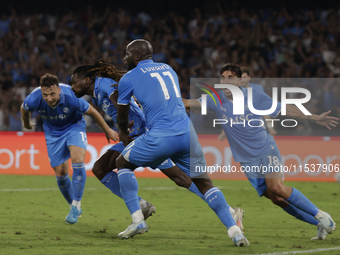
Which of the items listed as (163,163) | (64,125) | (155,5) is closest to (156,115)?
(163,163)

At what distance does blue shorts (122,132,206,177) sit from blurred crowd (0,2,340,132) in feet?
30.3

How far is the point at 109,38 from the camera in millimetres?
18484

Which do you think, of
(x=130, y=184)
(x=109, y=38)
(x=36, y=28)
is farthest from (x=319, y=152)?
(x=36, y=28)

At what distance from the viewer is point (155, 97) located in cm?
495

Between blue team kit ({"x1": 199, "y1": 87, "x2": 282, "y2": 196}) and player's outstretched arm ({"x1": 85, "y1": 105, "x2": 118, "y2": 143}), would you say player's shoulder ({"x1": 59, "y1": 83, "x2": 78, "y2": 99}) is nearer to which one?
player's outstretched arm ({"x1": 85, "y1": 105, "x2": 118, "y2": 143})

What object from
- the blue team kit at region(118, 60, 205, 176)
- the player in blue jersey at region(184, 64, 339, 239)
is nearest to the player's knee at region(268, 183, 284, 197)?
the player in blue jersey at region(184, 64, 339, 239)

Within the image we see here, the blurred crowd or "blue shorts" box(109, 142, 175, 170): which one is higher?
"blue shorts" box(109, 142, 175, 170)

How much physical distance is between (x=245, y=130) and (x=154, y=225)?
69.4 inches

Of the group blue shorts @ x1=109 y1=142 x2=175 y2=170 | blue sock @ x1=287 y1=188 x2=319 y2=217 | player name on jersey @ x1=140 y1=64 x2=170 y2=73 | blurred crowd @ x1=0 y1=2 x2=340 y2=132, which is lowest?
blurred crowd @ x1=0 y1=2 x2=340 y2=132

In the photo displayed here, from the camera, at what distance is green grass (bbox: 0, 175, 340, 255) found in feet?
16.9

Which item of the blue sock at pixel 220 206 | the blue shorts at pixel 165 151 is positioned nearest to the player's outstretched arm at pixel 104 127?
the blue shorts at pixel 165 151

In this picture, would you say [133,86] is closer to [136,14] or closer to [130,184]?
[130,184]

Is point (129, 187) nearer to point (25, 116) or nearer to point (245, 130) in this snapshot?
point (245, 130)

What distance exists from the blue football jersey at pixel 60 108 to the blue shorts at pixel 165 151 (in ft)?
7.41
